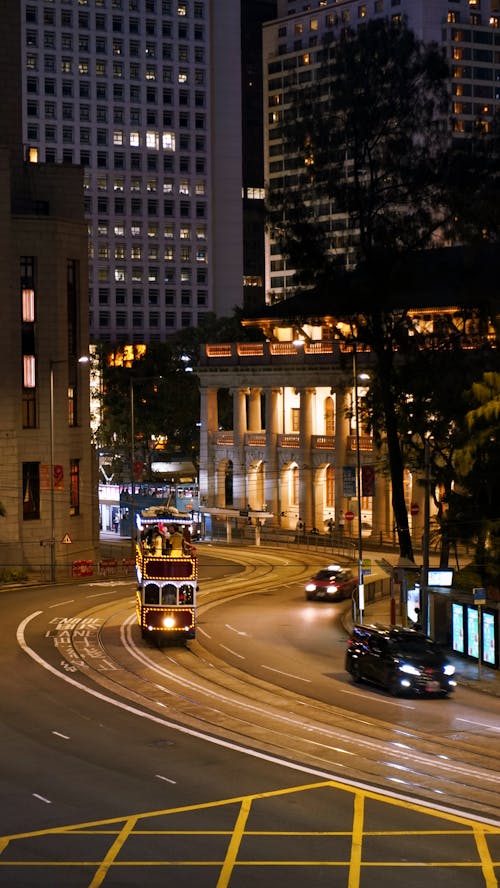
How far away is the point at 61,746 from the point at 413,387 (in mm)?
29887

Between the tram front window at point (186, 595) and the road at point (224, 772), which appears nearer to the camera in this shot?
the road at point (224, 772)

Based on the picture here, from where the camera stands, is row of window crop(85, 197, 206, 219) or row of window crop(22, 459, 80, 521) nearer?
row of window crop(22, 459, 80, 521)

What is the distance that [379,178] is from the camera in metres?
56.4

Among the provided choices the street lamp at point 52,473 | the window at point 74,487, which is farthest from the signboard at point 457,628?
the window at point 74,487

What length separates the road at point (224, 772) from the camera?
68.1 ft

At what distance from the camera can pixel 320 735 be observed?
31.0 metres

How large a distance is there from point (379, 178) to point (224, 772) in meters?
35.0

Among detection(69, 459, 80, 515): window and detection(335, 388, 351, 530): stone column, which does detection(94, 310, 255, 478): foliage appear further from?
detection(69, 459, 80, 515): window

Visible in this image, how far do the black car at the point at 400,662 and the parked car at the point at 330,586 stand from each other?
22.0m

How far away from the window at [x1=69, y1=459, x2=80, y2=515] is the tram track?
28.5 m

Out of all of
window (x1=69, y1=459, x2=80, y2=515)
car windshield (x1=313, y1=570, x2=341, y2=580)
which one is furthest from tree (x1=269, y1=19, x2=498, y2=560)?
window (x1=69, y1=459, x2=80, y2=515)

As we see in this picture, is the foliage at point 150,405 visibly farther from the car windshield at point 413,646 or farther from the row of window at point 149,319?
the car windshield at point 413,646

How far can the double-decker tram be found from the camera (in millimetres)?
43844

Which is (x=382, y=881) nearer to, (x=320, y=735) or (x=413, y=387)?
(x=320, y=735)
